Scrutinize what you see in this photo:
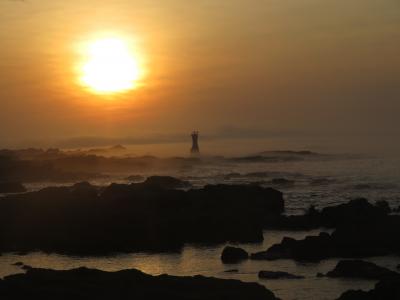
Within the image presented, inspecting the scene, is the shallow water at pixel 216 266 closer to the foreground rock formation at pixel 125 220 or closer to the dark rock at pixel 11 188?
the foreground rock formation at pixel 125 220

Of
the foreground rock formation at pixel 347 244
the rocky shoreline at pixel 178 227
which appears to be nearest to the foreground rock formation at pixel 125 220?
the rocky shoreline at pixel 178 227

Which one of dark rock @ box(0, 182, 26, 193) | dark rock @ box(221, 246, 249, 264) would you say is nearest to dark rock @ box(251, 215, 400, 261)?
dark rock @ box(221, 246, 249, 264)

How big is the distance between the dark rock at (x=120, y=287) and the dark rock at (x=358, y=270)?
18.1 ft

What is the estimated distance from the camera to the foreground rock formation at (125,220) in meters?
39.0

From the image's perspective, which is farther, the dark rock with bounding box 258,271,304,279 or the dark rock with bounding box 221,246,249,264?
the dark rock with bounding box 221,246,249,264

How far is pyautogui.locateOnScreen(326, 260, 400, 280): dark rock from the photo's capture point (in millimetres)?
28620

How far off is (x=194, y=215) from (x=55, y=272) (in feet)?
52.8

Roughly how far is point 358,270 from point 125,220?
1566cm

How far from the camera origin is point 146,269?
32719 millimetres

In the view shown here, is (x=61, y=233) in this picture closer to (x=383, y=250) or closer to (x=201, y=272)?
(x=201, y=272)

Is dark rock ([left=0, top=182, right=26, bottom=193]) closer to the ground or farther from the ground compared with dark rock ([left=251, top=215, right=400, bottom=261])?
farther from the ground

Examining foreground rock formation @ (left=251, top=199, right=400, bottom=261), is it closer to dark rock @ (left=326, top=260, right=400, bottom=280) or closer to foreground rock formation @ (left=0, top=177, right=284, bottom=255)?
dark rock @ (left=326, top=260, right=400, bottom=280)

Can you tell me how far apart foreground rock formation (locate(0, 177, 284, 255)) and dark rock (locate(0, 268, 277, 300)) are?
11.6m

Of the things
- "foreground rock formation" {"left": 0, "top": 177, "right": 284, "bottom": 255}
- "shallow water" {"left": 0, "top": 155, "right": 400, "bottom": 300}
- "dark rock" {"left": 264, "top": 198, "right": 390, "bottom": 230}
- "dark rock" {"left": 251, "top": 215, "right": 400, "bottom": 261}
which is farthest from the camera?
"dark rock" {"left": 264, "top": 198, "right": 390, "bottom": 230}
